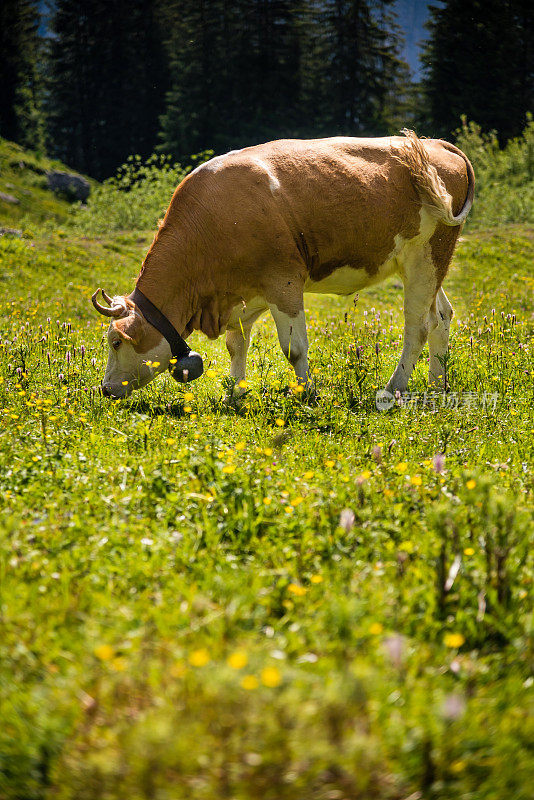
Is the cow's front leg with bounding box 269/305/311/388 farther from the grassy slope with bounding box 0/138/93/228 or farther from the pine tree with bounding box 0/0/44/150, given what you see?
the pine tree with bounding box 0/0/44/150

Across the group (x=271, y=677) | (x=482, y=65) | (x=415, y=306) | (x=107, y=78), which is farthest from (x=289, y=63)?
(x=271, y=677)

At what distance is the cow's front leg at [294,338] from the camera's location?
6168 millimetres

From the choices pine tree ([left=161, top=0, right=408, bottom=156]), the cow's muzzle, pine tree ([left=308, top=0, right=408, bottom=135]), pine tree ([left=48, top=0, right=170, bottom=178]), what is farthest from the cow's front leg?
pine tree ([left=48, top=0, right=170, bottom=178])

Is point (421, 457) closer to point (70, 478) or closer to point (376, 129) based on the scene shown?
point (70, 478)

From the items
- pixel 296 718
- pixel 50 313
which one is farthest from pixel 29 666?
pixel 50 313

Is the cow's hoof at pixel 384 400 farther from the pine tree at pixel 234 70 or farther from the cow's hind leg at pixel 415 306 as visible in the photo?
the pine tree at pixel 234 70

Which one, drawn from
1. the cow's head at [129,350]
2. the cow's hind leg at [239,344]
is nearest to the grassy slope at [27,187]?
the cow's hind leg at [239,344]

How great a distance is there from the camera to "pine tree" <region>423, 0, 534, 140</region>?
41469mm

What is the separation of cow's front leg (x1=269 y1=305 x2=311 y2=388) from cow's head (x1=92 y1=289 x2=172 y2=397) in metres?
1.03

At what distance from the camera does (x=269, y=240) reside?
19.7 ft

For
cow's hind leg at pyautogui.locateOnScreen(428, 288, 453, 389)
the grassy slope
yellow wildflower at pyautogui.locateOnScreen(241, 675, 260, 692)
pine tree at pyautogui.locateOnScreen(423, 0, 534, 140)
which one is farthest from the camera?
pine tree at pyautogui.locateOnScreen(423, 0, 534, 140)

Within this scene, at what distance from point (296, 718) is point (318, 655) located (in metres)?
0.55

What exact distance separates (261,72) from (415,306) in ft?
140

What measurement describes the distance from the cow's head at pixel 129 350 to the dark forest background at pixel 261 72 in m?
38.5
